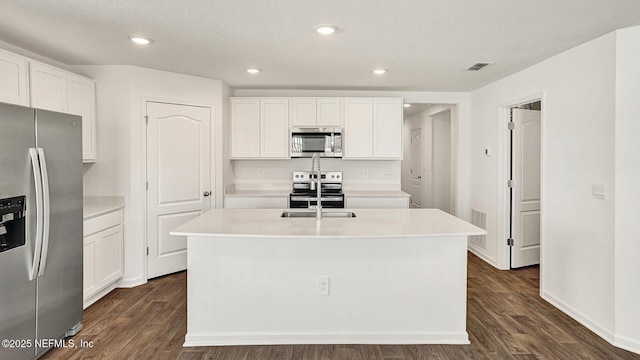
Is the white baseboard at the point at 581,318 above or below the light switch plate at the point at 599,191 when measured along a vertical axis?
below

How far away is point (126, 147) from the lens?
3965mm

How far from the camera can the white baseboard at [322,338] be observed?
8.98 feet

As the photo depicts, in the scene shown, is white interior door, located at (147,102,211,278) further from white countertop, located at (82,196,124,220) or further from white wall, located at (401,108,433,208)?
white wall, located at (401,108,433,208)

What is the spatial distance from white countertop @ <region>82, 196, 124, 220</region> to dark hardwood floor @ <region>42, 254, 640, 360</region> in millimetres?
855

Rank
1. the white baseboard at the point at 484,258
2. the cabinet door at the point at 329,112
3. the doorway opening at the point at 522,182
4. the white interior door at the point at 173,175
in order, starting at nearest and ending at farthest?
the white interior door at the point at 173,175 → the doorway opening at the point at 522,182 → the white baseboard at the point at 484,258 → the cabinet door at the point at 329,112

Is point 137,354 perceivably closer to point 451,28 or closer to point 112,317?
point 112,317

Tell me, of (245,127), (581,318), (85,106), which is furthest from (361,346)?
(85,106)

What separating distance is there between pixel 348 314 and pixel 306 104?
303 cm

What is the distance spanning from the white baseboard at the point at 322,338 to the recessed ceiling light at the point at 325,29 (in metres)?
2.22

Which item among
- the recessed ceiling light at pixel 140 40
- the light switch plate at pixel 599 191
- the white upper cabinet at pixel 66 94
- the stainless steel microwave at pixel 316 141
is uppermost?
the recessed ceiling light at pixel 140 40

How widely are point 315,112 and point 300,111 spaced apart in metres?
0.20

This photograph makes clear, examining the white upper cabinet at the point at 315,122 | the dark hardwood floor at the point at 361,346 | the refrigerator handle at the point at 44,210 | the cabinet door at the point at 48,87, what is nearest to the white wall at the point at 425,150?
the white upper cabinet at the point at 315,122

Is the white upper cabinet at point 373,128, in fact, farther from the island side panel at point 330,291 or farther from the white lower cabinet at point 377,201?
the island side panel at point 330,291

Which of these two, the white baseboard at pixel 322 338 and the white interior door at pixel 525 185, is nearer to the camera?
the white baseboard at pixel 322 338
